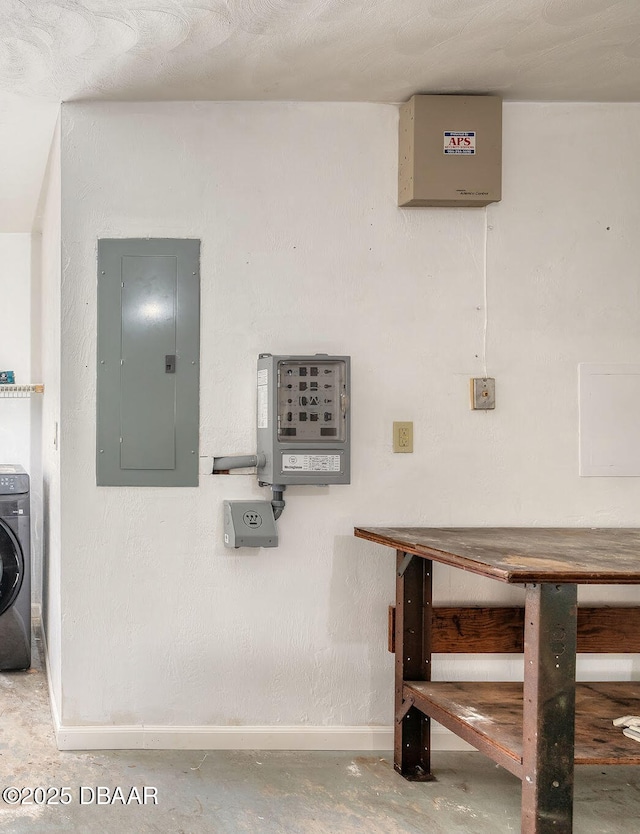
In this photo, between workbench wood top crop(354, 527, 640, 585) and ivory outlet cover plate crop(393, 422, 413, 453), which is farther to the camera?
ivory outlet cover plate crop(393, 422, 413, 453)

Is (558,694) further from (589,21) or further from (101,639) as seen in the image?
(589,21)

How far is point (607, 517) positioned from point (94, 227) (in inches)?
89.5

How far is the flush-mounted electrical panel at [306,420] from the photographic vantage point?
274 cm

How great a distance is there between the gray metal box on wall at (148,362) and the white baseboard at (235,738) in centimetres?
93

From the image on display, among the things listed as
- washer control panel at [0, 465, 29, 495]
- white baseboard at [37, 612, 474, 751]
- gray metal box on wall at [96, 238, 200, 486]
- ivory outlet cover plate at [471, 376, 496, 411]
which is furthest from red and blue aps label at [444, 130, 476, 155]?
washer control panel at [0, 465, 29, 495]

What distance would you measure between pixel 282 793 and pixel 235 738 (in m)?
0.40

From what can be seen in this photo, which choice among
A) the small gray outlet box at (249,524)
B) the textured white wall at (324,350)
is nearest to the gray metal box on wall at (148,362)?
the textured white wall at (324,350)

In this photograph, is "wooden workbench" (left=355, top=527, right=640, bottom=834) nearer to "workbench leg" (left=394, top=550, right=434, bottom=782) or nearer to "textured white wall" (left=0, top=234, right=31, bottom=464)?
"workbench leg" (left=394, top=550, right=434, bottom=782)

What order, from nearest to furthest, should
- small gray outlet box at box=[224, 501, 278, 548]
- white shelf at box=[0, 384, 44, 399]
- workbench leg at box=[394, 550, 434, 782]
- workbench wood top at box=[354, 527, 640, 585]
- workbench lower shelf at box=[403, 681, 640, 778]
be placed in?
workbench wood top at box=[354, 527, 640, 585]
workbench lower shelf at box=[403, 681, 640, 778]
workbench leg at box=[394, 550, 434, 782]
small gray outlet box at box=[224, 501, 278, 548]
white shelf at box=[0, 384, 44, 399]

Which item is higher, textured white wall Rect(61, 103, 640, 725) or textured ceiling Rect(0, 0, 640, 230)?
textured ceiling Rect(0, 0, 640, 230)

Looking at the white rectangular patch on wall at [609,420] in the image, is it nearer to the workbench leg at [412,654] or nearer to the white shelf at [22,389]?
the workbench leg at [412,654]

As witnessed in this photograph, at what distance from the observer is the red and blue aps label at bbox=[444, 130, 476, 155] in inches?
110

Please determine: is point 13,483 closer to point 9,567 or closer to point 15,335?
point 9,567

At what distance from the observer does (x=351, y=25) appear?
2295mm
